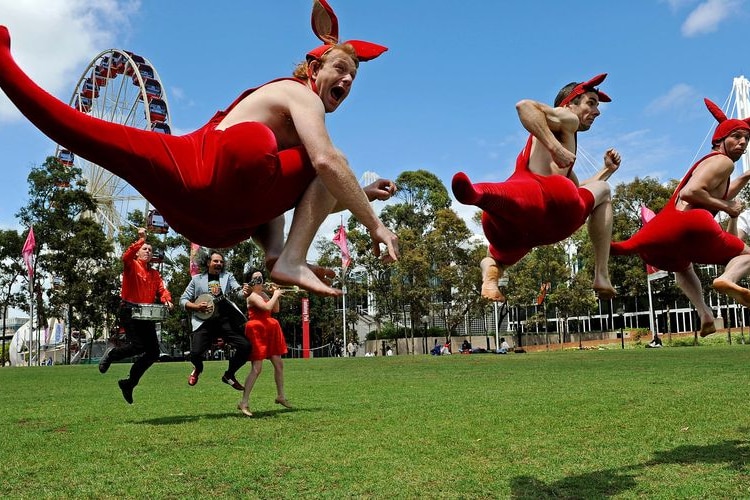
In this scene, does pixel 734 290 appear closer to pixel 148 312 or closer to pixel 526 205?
pixel 526 205

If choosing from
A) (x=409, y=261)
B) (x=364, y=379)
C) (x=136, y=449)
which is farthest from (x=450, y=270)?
(x=136, y=449)

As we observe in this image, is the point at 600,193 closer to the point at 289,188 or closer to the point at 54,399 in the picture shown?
the point at 289,188

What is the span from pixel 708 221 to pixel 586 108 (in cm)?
203

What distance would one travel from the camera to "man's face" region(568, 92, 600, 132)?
536cm

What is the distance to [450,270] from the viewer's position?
171 ft

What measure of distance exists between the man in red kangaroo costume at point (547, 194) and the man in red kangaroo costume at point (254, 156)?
1233 millimetres

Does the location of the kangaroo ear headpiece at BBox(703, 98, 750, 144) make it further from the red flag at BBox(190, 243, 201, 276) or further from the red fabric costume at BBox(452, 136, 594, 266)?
the red flag at BBox(190, 243, 201, 276)

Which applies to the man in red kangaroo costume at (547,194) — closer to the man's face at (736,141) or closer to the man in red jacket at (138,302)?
the man's face at (736,141)

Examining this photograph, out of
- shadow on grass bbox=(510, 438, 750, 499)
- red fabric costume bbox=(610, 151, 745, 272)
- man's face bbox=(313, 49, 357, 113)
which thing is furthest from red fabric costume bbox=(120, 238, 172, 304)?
man's face bbox=(313, 49, 357, 113)

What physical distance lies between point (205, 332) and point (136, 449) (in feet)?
12.0

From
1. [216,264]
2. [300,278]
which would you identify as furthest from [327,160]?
[216,264]

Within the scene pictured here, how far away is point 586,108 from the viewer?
17.6ft

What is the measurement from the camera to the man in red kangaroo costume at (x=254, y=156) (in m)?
3.25

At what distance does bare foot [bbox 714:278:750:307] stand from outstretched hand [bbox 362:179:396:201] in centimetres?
360
